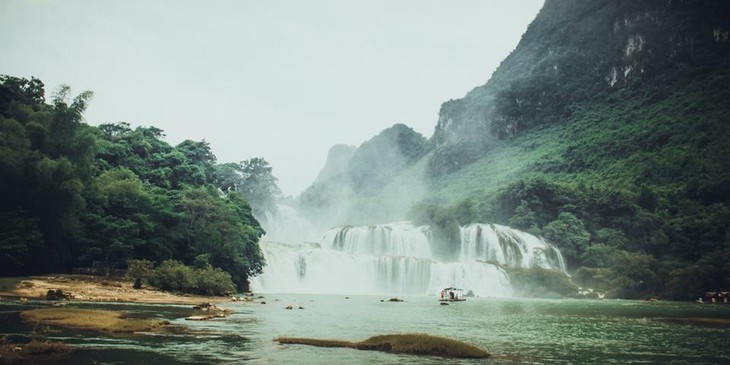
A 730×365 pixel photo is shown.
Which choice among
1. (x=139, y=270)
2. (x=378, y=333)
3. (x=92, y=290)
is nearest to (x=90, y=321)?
(x=378, y=333)

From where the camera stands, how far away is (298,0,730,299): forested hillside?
6562 centimetres

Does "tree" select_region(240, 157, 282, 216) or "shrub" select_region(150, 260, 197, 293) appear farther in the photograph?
"tree" select_region(240, 157, 282, 216)

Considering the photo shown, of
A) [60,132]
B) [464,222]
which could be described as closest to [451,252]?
[464,222]

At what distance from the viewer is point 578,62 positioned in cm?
14000

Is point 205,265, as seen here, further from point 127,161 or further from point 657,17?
point 657,17

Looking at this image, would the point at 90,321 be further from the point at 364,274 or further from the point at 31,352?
the point at 364,274

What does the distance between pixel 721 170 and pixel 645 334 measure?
68.0 metres

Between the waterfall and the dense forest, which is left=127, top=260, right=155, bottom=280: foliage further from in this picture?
the waterfall

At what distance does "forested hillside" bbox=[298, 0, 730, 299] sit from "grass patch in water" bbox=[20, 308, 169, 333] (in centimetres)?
5290

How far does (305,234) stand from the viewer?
4181 inches

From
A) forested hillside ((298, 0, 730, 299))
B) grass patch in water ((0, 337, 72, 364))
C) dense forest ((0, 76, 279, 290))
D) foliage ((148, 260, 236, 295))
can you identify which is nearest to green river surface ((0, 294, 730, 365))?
grass patch in water ((0, 337, 72, 364))

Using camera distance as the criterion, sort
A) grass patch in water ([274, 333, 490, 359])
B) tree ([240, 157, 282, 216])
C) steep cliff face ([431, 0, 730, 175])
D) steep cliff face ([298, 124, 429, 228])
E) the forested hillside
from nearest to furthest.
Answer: grass patch in water ([274, 333, 490, 359])
the forested hillside
tree ([240, 157, 282, 216])
steep cliff face ([431, 0, 730, 175])
steep cliff face ([298, 124, 429, 228])

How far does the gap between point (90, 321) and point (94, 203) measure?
23288 mm

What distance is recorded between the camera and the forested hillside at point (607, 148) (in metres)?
65.6
